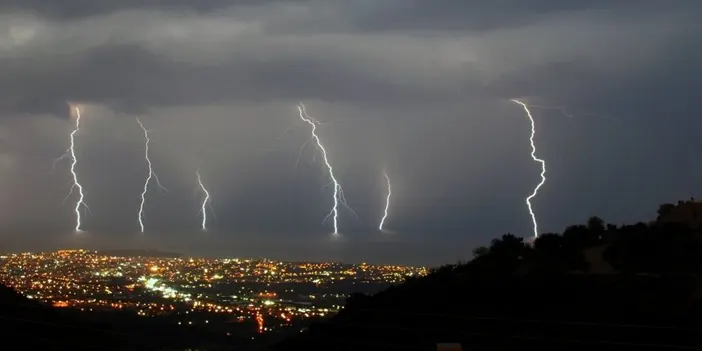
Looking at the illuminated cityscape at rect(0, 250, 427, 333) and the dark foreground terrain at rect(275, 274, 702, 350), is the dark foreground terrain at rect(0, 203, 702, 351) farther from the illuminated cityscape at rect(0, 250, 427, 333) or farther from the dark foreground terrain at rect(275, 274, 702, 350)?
the illuminated cityscape at rect(0, 250, 427, 333)

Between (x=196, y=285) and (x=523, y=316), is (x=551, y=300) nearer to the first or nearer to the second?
(x=523, y=316)

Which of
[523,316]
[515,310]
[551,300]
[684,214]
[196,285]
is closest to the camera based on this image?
[523,316]

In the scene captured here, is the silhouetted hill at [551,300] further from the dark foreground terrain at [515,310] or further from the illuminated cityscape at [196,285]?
the illuminated cityscape at [196,285]

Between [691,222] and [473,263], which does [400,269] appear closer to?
[473,263]

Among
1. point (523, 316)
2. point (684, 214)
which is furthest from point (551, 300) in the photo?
point (684, 214)

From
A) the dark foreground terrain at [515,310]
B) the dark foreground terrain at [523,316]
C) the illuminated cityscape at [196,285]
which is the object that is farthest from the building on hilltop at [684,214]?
the illuminated cityscape at [196,285]

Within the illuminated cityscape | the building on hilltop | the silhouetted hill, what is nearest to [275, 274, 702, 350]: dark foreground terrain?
the silhouetted hill
